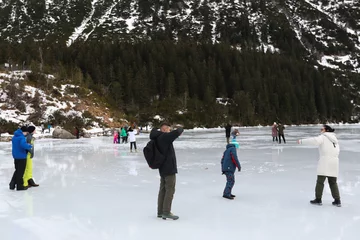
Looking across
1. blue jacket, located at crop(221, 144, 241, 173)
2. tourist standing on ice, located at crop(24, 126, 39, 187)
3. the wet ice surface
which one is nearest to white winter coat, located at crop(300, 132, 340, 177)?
the wet ice surface

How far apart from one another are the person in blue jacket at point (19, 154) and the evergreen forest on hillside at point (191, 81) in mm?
49503

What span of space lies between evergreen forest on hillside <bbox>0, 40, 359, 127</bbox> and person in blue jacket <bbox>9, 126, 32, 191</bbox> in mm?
49503

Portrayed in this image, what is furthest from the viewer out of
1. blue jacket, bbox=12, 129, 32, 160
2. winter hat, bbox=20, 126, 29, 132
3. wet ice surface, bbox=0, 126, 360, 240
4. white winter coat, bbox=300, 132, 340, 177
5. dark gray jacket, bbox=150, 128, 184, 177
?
winter hat, bbox=20, 126, 29, 132

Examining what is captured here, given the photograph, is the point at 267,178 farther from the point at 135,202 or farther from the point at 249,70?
the point at 249,70

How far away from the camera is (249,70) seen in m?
114

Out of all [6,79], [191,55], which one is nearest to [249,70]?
[191,55]

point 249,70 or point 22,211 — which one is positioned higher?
point 249,70

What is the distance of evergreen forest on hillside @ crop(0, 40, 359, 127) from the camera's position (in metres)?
77.2

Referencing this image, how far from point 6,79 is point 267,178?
1895 inches

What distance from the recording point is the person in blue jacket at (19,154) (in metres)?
8.52

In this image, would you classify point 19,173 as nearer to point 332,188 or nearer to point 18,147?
point 18,147

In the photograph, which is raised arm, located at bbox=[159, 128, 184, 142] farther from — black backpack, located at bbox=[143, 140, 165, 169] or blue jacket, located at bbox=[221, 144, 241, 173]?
blue jacket, located at bbox=[221, 144, 241, 173]

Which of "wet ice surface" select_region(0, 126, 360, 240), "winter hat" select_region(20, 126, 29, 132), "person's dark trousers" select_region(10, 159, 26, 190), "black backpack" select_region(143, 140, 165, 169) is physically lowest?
"wet ice surface" select_region(0, 126, 360, 240)

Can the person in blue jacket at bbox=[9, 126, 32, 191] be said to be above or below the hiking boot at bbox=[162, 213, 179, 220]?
above
